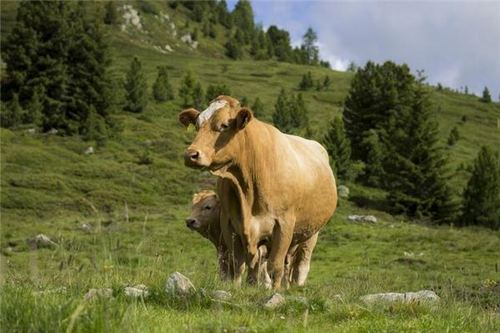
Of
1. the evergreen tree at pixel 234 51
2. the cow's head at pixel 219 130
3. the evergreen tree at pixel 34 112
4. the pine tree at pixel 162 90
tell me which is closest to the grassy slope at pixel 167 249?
the cow's head at pixel 219 130

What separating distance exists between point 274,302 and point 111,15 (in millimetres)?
132946

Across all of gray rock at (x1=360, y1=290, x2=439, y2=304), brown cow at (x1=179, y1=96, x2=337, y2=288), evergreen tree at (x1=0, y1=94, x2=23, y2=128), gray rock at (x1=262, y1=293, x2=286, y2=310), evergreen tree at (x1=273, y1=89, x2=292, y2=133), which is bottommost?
evergreen tree at (x1=0, y1=94, x2=23, y2=128)

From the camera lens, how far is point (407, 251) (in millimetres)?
26562

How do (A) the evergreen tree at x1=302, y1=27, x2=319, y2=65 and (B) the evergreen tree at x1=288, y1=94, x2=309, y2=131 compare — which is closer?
(B) the evergreen tree at x1=288, y1=94, x2=309, y2=131

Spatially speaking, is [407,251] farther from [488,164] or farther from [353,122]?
[353,122]

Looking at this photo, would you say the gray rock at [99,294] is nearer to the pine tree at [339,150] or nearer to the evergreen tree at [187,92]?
the pine tree at [339,150]

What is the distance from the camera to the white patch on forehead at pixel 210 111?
7.75 m

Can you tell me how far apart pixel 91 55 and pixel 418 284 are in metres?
48.8

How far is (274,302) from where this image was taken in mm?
6383

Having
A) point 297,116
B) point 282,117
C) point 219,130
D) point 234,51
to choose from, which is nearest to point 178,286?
point 219,130

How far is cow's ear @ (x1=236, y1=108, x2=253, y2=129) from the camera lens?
7723 millimetres

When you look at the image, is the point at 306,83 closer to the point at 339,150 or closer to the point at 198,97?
the point at 198,97

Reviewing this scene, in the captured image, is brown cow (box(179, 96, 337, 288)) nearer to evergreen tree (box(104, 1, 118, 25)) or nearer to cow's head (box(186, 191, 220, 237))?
cow's head (box(186, 191, 220, 237))

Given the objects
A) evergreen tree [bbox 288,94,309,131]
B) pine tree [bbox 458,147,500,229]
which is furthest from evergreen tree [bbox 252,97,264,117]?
pine tree [bbox 458,147,500,229]
